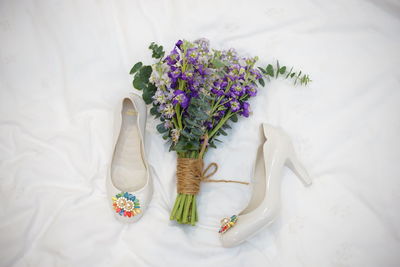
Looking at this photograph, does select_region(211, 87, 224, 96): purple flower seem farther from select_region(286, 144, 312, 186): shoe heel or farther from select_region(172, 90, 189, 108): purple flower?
select_region(286, 144, 312, 186): shoe heel

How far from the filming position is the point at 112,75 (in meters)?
1.73

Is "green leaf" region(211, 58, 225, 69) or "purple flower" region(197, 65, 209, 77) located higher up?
Answer: "green leaf" region(211, 58, 225, 69)

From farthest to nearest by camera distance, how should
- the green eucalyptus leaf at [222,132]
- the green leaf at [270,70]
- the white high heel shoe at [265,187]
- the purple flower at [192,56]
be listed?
the green leaf at [270,70] → the green eucalyptus leaf at [222,132] → the white high heel shoe at [265,187] → the purple flower at [192,56]

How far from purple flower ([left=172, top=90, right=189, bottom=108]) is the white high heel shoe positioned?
1.38 feet

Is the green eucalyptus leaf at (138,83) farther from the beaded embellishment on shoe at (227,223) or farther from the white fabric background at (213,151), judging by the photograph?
the beaded embellishment on shoe at (227,223)

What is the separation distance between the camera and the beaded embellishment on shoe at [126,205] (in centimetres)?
145

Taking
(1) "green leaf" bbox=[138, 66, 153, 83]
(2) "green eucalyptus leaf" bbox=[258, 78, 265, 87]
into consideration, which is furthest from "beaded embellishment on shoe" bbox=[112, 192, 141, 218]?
(2) "green eucalyptus leaf" bbox=[258, 78, 265, 87]

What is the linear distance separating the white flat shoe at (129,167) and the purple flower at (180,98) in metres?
0.30

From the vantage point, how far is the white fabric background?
148 centimetres

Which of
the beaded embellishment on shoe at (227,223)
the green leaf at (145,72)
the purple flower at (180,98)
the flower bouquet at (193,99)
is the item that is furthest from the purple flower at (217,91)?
the beaded embellishment on shoe at (227,223)

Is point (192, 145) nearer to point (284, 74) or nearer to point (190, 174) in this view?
point (190, 174)
